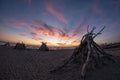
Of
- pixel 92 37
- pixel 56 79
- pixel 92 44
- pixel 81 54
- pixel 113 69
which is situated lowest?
pixel 56 79

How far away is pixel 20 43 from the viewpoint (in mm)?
25641

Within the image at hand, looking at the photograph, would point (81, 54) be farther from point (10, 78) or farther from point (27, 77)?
point (10, 78)

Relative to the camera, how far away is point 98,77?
16.9ft

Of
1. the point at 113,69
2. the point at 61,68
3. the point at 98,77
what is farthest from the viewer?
the point at 61,68

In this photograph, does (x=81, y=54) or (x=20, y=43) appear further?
(x=20, y=43)

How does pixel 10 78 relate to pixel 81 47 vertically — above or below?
below

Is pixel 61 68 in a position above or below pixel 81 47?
below

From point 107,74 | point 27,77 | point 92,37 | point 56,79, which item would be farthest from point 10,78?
point 92,37

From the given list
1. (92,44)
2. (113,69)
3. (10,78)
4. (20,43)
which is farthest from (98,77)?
(20,43)

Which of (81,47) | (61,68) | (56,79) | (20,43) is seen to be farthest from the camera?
(20,43)

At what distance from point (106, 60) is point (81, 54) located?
1.61m

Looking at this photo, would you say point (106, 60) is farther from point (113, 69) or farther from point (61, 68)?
point (61, 68)

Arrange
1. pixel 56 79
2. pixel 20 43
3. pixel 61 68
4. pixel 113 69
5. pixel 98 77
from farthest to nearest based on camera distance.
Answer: pixel 20 43 → pixel 61 68 → pixel 113 69 → pixel 56 79 → pixel 98 77

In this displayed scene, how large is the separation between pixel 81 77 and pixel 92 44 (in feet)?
8.22
